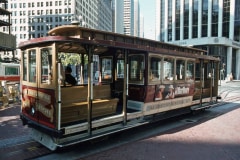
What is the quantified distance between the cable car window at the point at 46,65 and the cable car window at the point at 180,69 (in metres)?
5.13

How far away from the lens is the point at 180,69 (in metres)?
9.34

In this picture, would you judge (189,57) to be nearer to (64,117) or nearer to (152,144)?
(152,144)

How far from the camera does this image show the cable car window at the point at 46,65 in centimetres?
574

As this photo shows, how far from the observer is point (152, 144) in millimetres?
6766

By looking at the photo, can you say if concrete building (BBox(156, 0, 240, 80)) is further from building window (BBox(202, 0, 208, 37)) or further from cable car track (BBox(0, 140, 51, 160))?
cable car track (BBox(0, 140, 51, 160))

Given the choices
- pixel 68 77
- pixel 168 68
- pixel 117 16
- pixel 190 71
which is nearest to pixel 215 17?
pixel 190 71

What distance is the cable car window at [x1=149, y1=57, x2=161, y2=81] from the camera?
7.90 metres

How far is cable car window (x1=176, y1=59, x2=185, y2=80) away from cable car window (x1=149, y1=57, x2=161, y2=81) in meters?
1.28

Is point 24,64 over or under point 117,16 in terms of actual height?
under

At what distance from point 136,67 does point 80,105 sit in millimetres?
2724

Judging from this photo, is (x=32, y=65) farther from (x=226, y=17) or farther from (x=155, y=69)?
(x=226, y=17)

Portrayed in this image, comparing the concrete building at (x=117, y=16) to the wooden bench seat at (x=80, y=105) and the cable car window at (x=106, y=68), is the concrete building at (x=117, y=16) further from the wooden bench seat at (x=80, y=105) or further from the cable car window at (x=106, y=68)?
the wooden bench seat at (x=80, y=105)

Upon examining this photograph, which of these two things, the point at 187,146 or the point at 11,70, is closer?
the point at 187,146

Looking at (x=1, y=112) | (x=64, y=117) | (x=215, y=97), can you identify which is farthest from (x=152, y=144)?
(x=1, y=112)
